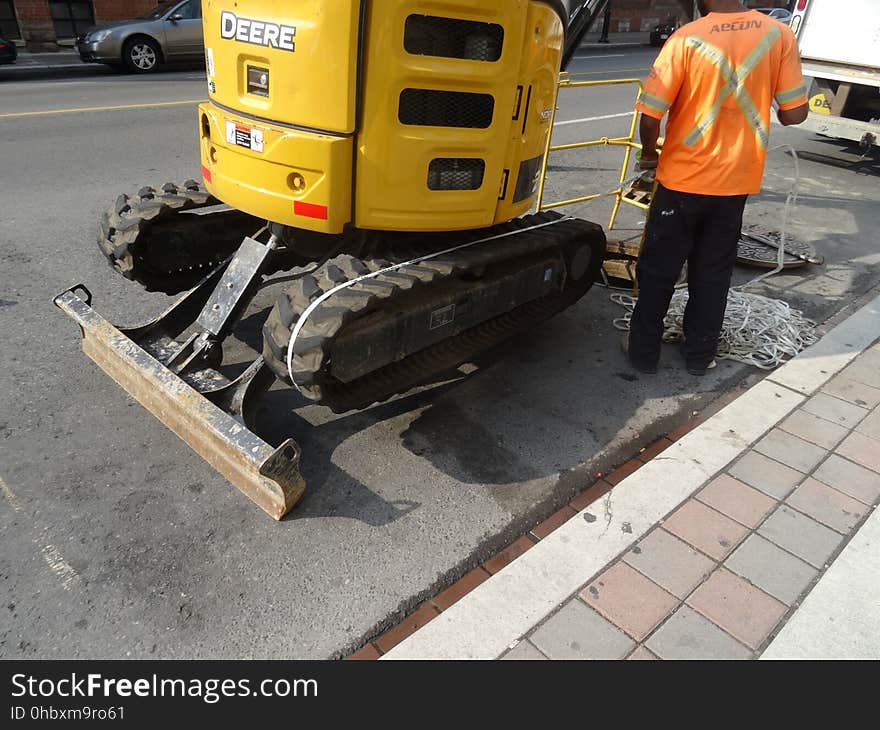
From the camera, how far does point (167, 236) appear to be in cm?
418

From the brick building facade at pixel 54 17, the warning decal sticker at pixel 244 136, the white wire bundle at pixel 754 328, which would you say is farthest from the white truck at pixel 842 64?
the brick building facade at pixel 54 17

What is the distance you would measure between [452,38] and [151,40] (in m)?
13.9

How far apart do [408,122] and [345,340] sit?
101 cm

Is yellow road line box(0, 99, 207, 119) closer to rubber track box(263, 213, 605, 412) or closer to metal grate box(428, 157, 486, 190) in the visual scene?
rubber track box(263, 213, 605, 412)

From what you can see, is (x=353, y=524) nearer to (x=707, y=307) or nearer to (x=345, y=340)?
(x=345, y=340)

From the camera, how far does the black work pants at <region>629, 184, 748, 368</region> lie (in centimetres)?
407

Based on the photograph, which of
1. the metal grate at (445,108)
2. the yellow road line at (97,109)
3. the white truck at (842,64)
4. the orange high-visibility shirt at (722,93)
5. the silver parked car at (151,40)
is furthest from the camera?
the silver parked car at (151,40)

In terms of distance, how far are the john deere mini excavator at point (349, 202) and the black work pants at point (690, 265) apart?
0.76 metres

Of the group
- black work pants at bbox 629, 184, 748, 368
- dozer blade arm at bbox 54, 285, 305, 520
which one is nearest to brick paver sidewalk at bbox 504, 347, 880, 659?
black work pants at bbox 629, 184, 748, 368

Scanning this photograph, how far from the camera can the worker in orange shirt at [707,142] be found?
3699 millimetres

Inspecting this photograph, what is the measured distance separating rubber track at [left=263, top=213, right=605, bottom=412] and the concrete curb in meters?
1.10

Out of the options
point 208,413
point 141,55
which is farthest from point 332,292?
point 141,55

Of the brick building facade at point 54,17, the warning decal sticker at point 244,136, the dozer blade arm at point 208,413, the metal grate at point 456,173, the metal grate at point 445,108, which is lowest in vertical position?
the brick building facade at point 54,17

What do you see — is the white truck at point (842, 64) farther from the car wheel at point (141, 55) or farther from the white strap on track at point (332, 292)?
the car wheel at point (141, 55)
